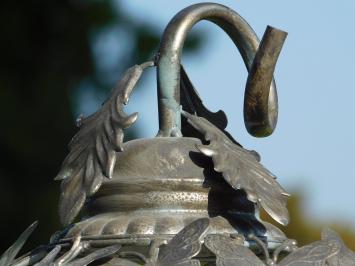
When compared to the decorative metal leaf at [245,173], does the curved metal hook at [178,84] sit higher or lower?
higher

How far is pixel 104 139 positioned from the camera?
2.39 metres

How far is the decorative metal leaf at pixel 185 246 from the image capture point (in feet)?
7.24

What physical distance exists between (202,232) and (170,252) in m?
0.05

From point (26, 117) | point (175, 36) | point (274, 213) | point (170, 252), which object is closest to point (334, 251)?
point (274, 213)

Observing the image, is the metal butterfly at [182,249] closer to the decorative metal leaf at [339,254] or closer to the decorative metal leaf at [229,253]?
the decorative metal leaf at [229,253]

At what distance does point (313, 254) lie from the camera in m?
2.32

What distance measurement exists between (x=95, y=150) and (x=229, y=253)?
0.29 metres

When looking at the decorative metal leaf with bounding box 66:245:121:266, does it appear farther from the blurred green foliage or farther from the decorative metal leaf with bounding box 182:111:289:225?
the blurred green foliage

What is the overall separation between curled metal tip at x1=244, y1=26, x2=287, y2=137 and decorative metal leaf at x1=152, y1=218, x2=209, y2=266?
31 cm

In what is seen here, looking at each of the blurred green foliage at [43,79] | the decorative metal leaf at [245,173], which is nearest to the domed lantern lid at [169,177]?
the decorative metal leaf at [245,173]

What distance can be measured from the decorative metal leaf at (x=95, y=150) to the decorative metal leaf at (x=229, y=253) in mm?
200

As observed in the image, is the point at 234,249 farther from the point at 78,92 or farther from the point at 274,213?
the point at 78,92

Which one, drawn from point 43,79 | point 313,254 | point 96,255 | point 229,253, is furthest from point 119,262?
point 43,79

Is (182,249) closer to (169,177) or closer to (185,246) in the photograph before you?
(185,246)
